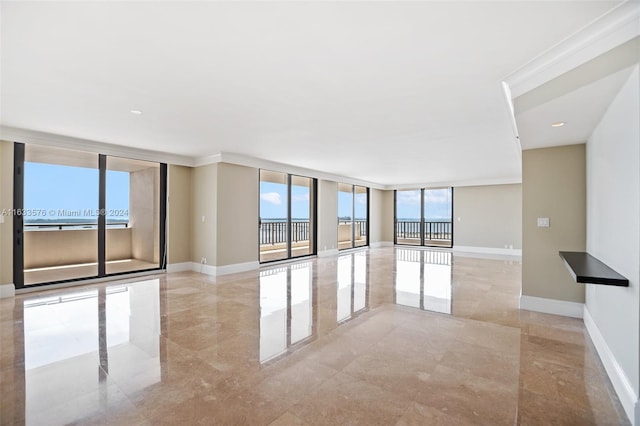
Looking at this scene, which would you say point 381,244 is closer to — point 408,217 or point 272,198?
point 408,217

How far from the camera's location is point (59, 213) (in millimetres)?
5738

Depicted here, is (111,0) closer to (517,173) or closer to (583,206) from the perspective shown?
(583,206)

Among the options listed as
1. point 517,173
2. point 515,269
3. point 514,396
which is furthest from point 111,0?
point 517,173

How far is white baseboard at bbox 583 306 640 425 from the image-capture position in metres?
1.93

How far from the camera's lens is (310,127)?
4.51 meters

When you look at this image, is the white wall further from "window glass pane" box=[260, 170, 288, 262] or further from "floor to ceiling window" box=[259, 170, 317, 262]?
"window glass pane" box=[260, 170, 288, 262]

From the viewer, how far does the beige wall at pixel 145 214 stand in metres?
7.39

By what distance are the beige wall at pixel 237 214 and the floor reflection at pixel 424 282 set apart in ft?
11.2

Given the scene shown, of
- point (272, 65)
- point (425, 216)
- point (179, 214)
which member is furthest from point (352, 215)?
point (272, 65)

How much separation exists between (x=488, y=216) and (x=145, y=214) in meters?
10.5

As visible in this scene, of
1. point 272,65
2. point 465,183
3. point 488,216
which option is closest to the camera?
point 272,65

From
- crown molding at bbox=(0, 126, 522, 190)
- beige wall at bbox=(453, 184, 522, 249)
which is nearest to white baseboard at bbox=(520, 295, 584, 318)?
crown molding at bbox=(0, 126, 522, 190)

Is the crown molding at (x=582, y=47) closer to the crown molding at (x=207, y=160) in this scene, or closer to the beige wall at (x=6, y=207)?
the crown molding at (x=207, y=160)

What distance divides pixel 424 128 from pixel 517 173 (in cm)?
612
